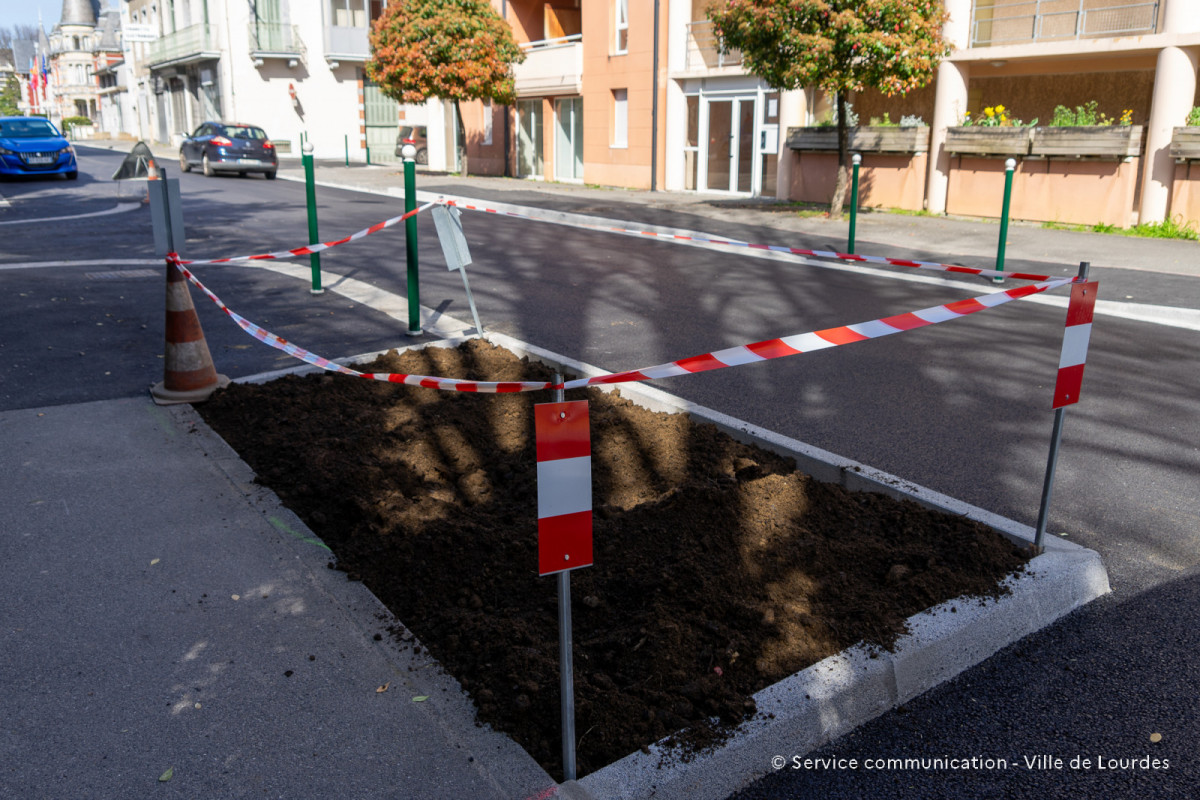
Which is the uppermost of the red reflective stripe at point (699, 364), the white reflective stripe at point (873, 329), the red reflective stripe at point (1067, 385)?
the white reflective stripe at point (873, 329)

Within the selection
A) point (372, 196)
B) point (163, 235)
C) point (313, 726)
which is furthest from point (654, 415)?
point (372, 196)

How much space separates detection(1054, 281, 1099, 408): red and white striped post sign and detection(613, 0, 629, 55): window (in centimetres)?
2429

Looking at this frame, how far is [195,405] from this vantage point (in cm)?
606

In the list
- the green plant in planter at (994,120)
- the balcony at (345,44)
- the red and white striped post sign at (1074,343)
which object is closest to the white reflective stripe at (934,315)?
the red and white striped post sign at (1074,343)

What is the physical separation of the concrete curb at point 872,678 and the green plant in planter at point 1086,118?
51.8 ft

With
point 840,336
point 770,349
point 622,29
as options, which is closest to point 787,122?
point 622,29

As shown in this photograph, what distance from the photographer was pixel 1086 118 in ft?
59.7

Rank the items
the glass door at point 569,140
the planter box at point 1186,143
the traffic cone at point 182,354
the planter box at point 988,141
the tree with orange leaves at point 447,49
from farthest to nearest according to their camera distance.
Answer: the glass door at point 569,140 < the tree with orange leaves at point 447,49 < the planter box at point 988,141 < the planter box at point 1186,143 < the traffic cone at point 182,354

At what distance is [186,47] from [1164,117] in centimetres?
4835

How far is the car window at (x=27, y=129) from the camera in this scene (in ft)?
88.2

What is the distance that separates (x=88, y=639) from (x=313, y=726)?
1051mm

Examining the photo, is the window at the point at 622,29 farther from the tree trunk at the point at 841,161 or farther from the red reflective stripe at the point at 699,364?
the red reflective stripe at the point at 699,364

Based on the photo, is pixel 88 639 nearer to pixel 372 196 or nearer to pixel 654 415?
pixel 654 415

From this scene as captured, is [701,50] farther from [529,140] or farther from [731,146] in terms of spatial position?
[529,140]
